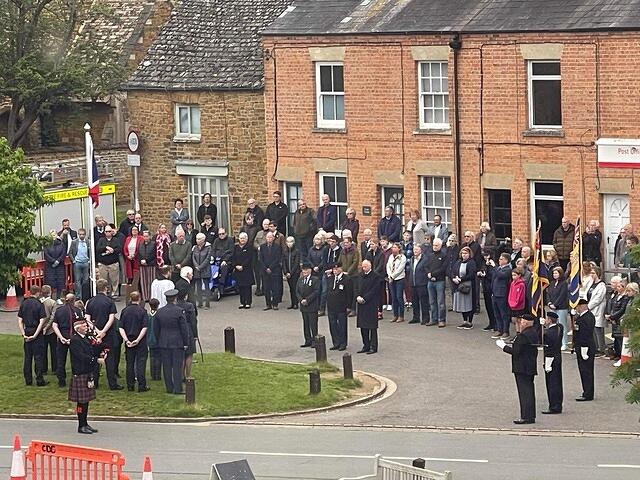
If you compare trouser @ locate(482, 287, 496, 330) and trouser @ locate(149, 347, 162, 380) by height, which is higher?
trouser @ locate(482, 287, 496, 330)

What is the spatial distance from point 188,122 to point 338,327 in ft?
42.8

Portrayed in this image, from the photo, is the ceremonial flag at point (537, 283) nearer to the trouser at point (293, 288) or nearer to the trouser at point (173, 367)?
the trouser at point (173, 367)

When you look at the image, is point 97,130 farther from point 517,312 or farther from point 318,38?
point 517,312

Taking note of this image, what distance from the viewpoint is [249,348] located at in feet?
107

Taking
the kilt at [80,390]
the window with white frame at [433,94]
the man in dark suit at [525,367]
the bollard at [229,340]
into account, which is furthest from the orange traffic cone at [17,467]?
the window with white frame at [433,94]

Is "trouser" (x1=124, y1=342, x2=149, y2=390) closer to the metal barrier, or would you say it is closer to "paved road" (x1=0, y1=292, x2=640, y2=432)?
"paved road" (x1=0, y1=292, x2=640, y2=432)

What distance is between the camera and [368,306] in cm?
3175

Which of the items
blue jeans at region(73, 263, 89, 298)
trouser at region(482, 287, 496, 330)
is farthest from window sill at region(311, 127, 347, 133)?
trouser at region(482, 287, 496, 330)

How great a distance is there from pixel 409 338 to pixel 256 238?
19.9ft

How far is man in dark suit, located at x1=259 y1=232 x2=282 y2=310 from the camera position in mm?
36469

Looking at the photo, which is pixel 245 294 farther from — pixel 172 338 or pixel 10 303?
pixel 172 338

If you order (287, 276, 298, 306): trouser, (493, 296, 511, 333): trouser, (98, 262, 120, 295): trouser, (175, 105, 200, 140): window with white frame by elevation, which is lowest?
(493, 296, 511, 333): trouser

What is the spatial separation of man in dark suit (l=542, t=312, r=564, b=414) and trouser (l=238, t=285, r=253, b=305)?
36.4 ft

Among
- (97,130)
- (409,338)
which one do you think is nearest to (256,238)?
(409,338)
